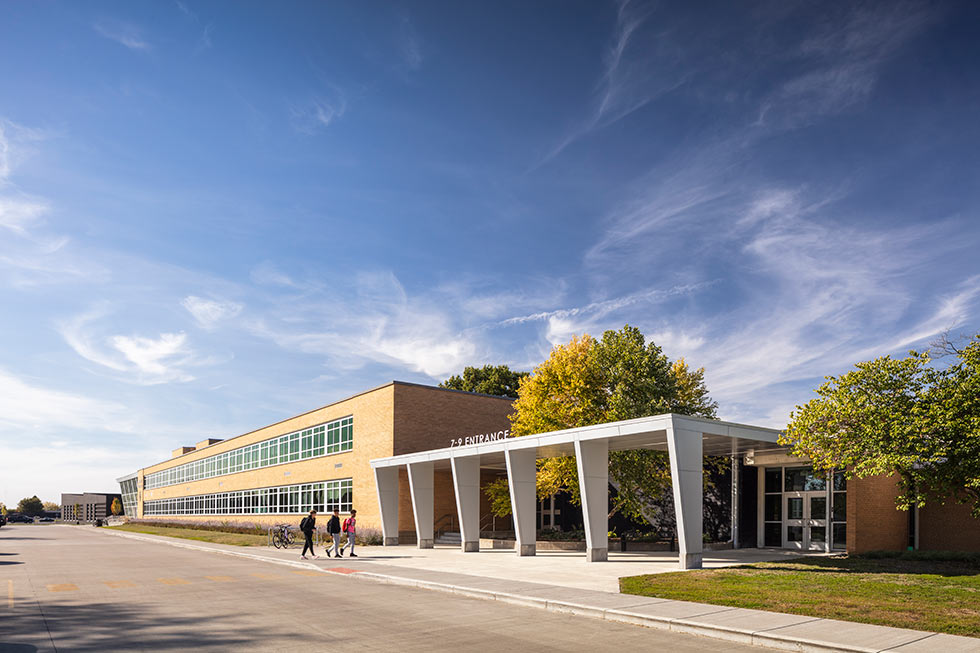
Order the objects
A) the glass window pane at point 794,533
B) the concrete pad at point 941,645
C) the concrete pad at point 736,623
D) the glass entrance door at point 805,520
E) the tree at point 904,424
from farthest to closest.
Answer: the glass window pane at point 794,533, the glass entrance door at point 805,520, the tree at point 904,424, the concrete pad at point 736,623, the concrete pad at point 941,645

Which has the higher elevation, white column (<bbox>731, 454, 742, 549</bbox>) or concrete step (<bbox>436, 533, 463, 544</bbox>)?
white column (<bbox>731, 454, 742, 549</bbox>)

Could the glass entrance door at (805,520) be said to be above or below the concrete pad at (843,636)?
below

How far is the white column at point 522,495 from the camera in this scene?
28875mm

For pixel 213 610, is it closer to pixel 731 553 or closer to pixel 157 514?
pixel 731 553

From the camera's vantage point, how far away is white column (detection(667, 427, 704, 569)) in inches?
850

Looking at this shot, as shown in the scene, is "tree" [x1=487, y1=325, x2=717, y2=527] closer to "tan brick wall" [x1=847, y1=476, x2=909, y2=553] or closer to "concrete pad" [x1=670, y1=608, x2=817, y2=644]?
"tan brick wall" [x1=847, y1=476, x2=909, y2=553]

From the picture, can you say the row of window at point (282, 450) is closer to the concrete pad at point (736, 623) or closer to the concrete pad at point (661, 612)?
the concrete pad at point (661, 612)

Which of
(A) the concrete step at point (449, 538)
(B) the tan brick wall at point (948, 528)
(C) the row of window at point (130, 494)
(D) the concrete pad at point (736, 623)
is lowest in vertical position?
(C) the row of window at point (130, 494)

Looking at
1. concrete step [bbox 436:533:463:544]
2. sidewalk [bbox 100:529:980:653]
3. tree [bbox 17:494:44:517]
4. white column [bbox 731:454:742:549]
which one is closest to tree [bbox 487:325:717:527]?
white column [bbox 731:454:742:549]

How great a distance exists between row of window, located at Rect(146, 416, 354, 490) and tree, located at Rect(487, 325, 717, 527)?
46.6 feet

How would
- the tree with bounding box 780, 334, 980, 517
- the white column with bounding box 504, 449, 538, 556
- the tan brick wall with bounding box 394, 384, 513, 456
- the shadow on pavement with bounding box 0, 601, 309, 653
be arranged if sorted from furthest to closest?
1. the tan brick wall with bounding box 394, 384, 513, 456
2. the white column with bounding box 504, 449, 538, 556
3. the tree with bounding box 780, 334, 980, 517
4. the shadow on pavement with bounding box 0, 601, 309, 653

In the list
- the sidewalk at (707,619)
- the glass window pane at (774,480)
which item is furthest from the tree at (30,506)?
the sidewalk at (707,619)

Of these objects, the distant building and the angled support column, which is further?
the distant building

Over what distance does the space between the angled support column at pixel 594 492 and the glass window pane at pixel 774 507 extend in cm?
1038
